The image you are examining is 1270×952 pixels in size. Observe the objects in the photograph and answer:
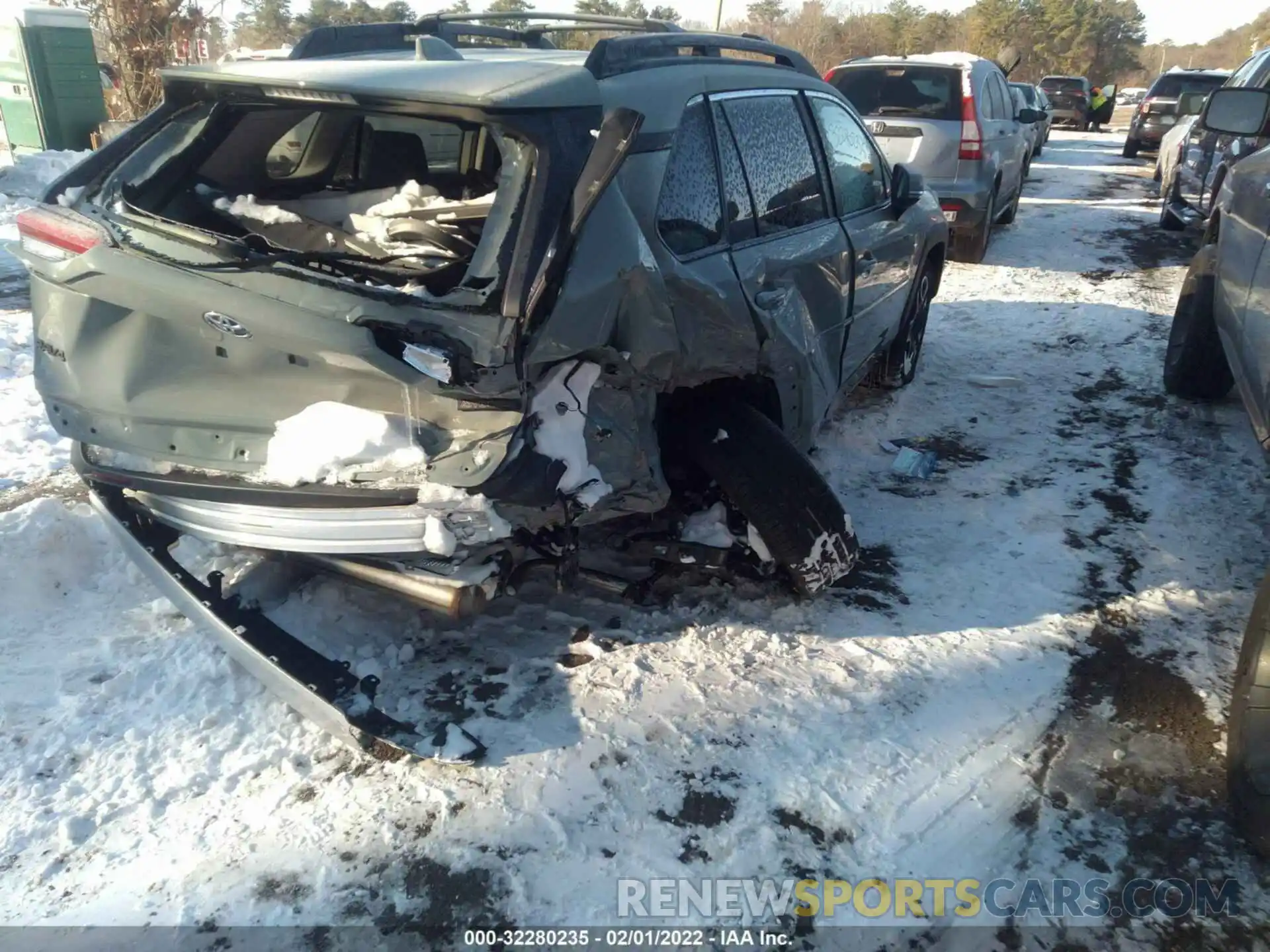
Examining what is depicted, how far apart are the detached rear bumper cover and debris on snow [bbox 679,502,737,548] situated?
3.76 ft

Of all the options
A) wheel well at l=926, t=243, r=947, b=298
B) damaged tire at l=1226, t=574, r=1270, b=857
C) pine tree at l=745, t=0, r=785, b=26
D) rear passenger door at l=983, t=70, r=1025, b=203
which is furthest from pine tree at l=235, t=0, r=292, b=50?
damaged tire at l=1226, t=574, r=1270, b=857

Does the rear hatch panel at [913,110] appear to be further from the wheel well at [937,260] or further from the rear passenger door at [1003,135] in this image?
the wheel well at [937,260]

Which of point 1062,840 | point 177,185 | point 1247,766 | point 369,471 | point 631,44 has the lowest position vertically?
point 1062,840

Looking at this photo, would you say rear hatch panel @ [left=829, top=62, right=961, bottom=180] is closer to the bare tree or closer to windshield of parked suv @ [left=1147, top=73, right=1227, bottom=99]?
the bare tree

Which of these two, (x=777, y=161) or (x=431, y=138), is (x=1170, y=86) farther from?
(x=431, y=138)

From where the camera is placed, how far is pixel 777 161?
3.81m

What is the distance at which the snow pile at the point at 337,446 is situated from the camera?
8.33ft

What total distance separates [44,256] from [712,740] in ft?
8.54

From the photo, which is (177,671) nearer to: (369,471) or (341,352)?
(369,471)

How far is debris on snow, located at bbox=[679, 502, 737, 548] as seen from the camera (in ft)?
11.4

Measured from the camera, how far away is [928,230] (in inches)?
222

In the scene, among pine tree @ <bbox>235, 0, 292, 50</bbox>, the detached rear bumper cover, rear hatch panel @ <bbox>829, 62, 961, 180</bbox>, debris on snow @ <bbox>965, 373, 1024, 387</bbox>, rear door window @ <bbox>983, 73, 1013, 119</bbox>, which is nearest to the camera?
the detached rear bumper cover

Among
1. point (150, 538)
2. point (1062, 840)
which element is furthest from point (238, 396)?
point (1062, 840)

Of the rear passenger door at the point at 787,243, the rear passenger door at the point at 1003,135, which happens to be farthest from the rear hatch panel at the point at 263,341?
the rear passenger door at the point at 1003,135
